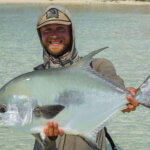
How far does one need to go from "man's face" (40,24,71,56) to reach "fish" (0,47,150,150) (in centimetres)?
39

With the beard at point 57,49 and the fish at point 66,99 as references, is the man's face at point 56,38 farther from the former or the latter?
the fish at point 66,99

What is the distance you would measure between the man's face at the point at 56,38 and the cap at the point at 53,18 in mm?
30

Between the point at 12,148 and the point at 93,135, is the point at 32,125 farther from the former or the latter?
the point at 12,148

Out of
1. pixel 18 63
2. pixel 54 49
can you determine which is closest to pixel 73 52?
pixel 54 49

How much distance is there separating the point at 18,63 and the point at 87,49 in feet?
10.6

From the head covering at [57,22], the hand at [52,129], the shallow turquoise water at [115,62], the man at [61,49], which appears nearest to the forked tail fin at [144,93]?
the man at [61,49]

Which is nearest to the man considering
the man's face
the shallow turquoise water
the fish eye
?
the man's face

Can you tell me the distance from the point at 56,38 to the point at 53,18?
6.0 inches

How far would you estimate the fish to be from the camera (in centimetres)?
212

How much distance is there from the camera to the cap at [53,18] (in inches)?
106

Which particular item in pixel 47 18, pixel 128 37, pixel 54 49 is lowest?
pixel 128 37

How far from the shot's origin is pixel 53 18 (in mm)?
2695

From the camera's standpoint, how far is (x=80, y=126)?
2.24m

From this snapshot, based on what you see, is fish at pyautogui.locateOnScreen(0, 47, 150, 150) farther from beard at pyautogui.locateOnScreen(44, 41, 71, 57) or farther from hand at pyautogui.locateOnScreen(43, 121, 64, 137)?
beard at pyautogui.locateOnScreen(44, 41, 71, 57)
